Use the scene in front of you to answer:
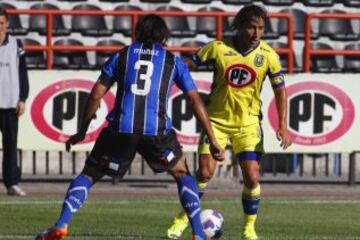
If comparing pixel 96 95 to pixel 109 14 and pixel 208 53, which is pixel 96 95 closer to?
pixel 208 53

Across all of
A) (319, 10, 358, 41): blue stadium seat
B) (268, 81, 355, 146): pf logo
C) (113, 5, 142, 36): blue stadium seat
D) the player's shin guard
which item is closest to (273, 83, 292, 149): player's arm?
the player's shin guard

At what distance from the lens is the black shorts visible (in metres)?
10.0

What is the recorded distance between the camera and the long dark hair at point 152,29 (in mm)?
10047

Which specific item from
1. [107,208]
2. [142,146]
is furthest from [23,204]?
[142,146]

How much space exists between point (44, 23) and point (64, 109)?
14.3 ft

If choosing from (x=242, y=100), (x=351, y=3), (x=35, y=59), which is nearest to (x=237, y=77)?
(x=242, y=100)

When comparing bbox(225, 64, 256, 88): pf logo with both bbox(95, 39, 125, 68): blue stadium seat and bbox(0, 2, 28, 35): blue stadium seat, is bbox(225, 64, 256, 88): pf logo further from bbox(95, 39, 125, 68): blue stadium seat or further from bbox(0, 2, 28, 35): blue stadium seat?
bbox(0, 2, 28, 35): blue stadium seat

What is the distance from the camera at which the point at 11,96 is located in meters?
17.0

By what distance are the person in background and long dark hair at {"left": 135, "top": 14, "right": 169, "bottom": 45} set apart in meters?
6.76

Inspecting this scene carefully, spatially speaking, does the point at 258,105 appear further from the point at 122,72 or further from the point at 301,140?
the point at 301,140

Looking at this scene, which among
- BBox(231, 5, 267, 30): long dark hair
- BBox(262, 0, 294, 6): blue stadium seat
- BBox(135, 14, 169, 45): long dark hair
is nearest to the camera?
BBox(135, 14, 169, 45): long dark hair

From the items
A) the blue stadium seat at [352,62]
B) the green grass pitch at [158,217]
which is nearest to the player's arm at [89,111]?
the green grass pitch at [158,217]

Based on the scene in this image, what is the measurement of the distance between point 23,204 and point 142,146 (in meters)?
5.62

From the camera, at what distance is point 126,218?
Result: 13914 mm
